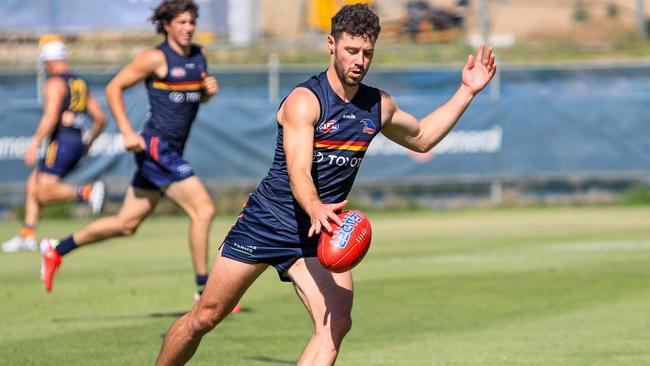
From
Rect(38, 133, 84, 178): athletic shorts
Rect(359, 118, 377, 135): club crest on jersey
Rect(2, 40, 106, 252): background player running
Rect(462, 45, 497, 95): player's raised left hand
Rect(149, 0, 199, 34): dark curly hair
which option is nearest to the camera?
Rect(359, 118, 377, 135): club crest on jersey

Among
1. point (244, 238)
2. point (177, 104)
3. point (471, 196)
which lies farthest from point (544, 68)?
point (244, 238)

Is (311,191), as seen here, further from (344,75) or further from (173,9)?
(173,9)

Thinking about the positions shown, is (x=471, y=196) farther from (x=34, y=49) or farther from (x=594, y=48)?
(x=34, y=49)

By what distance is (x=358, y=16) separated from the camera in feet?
20.4

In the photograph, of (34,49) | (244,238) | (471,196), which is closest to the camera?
(244,238)

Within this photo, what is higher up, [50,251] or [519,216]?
[50,251]

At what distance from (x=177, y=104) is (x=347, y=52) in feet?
15.9

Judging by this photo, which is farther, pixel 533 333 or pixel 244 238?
pixel 533 333

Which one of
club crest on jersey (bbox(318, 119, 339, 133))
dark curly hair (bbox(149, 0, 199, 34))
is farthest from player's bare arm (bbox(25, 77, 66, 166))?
club crest on jersey (bbox(318, 119, 339, 133))

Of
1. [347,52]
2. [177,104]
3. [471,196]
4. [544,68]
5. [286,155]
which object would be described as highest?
[347,52]

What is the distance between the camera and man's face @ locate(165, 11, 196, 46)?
10.5 meters

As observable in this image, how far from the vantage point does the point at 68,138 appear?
16062mm

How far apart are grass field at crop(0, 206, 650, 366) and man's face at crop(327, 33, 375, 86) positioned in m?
2.69

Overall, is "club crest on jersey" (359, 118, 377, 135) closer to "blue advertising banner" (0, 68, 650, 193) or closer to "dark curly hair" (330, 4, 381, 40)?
"dark curly hair" (330, 4, 381, 40)
